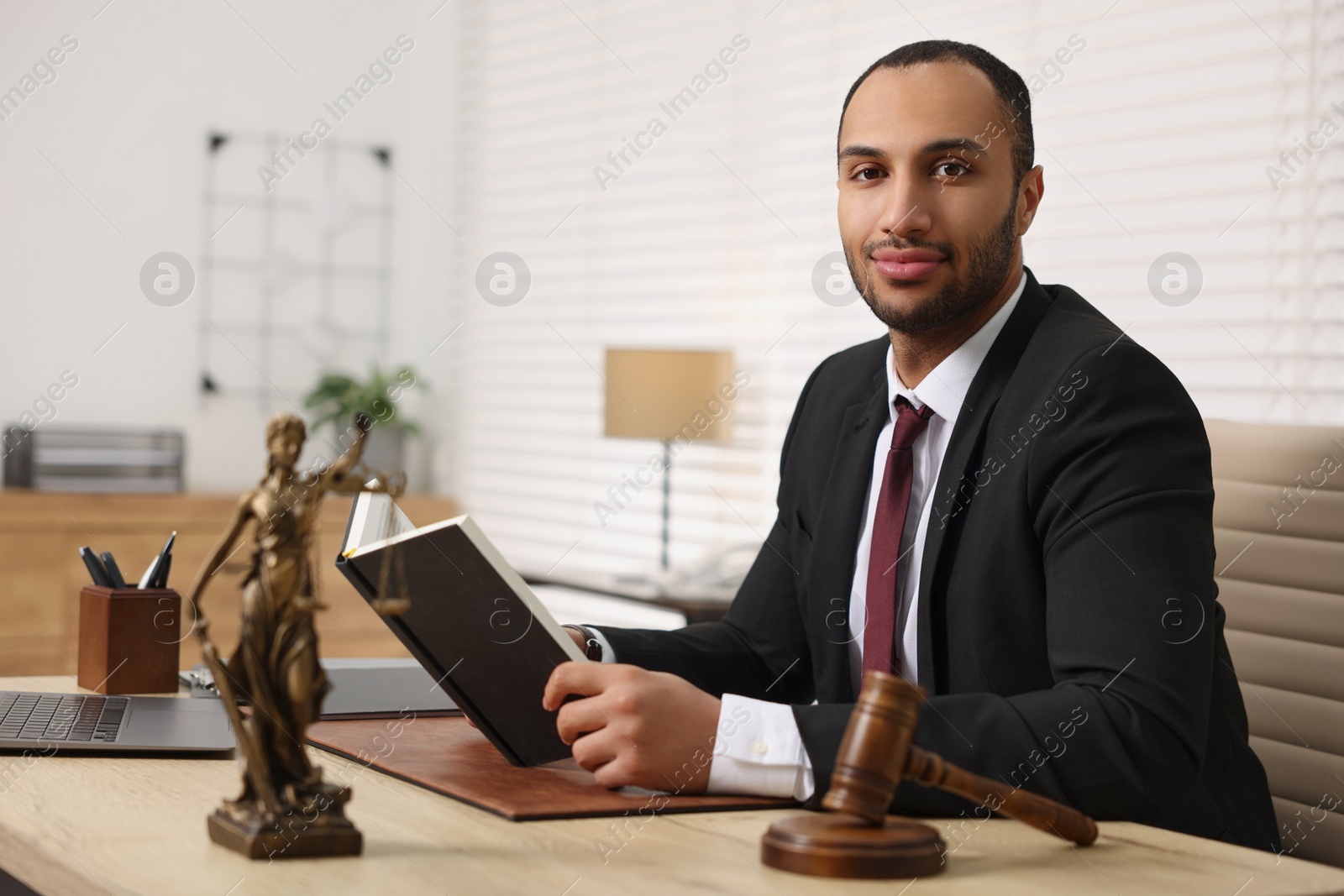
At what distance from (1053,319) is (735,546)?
76.3 inches

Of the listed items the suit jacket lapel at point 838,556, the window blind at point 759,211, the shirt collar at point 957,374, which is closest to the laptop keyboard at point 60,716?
the suit jacket lapel at point 838,556

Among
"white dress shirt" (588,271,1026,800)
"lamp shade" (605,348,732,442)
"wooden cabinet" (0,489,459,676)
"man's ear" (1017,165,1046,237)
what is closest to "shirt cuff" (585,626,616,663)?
"white dress shirt" (588,271,1026,800)

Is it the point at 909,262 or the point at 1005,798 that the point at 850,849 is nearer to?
the point at 1005,798

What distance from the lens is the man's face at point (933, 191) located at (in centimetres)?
157

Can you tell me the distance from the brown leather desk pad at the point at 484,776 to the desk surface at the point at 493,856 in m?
0.02

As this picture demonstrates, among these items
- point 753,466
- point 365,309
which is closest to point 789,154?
point 753,466

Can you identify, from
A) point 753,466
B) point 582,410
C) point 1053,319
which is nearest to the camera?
point 1053,319

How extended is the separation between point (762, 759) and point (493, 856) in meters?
0.29

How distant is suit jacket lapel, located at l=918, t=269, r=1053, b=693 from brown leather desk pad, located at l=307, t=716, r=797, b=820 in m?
0.40

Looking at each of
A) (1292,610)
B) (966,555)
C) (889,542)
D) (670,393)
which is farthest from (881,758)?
(670,393)

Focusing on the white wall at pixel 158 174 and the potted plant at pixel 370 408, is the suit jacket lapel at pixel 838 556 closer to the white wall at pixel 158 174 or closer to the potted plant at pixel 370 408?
the potted plant at pixel 370 408

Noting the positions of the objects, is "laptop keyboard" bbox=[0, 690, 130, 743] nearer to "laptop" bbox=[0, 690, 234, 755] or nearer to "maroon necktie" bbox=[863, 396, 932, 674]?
"laptop" bbox=[0, 690, 234, 755]

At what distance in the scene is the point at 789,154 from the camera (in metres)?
3.63

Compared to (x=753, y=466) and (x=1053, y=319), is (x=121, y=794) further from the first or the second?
(x=753, y=466)
